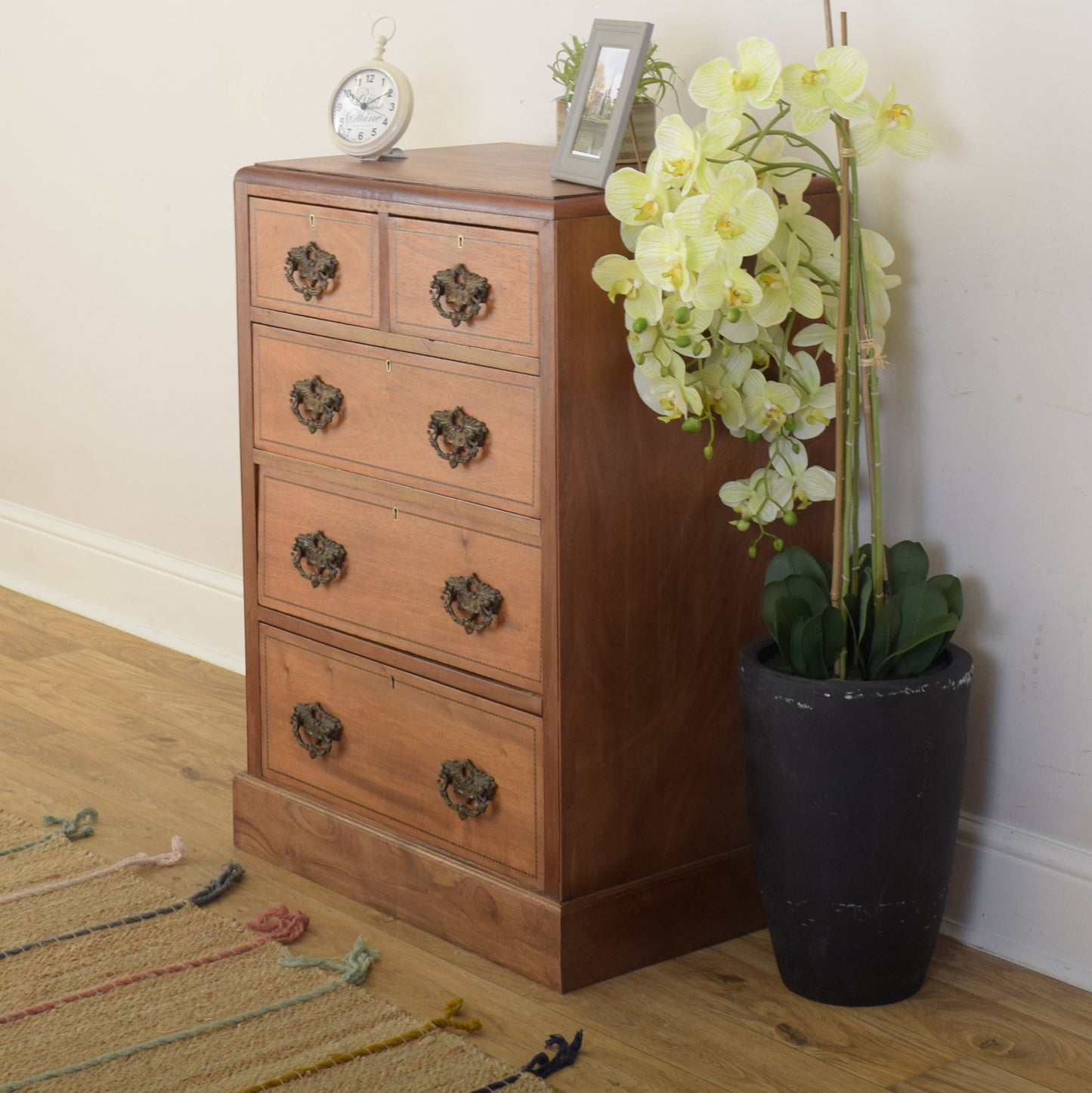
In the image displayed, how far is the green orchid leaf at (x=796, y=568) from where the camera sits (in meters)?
1.92

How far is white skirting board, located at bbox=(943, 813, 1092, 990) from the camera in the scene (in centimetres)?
198

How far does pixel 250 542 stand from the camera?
2295 millimetres

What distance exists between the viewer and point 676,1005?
1924 millimetres

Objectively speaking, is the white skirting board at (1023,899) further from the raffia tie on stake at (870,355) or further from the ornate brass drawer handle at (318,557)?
the ornate brass drawer handle at (318,557)

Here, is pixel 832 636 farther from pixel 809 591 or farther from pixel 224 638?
pixel 224 638

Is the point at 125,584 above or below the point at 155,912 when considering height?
above

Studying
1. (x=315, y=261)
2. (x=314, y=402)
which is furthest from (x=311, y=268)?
(x=314, y=402)

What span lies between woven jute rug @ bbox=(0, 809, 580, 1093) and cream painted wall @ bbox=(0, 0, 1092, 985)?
0.74 m

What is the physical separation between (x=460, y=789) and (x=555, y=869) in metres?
0.18

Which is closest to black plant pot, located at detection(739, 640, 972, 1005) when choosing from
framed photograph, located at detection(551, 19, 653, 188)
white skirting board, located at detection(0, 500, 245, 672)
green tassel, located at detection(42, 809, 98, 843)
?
framed photograph, located at detection(551, 19, 653, 188)

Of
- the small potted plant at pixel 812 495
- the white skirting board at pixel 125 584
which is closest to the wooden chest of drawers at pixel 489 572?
the small potted plant at pixel 812 495

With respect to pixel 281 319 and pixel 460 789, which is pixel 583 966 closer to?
pixel 460 789

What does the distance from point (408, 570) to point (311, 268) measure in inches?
16.4

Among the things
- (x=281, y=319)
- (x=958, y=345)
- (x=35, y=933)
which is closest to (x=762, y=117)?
(x=958, y=345)
